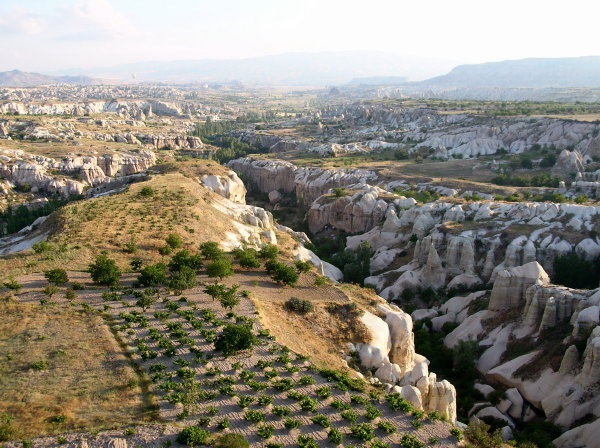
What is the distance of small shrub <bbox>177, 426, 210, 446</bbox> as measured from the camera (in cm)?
1312

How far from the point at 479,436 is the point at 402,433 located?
2859mm

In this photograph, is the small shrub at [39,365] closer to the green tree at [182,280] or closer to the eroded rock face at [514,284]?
the green tree at [182,280]

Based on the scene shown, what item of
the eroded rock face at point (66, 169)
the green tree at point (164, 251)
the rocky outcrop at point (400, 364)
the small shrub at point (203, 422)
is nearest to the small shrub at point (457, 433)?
the rocky outcrop at point (400, 364)

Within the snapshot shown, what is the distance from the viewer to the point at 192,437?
1313 centimetres

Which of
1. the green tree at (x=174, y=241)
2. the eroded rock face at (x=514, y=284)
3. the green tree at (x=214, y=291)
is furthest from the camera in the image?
the eroded rock face at (x=514, y=284)

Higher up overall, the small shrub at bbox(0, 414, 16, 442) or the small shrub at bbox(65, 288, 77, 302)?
the small shrub at bbox(65, 288, 77, 302)

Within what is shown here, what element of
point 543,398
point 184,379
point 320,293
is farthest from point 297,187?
point 184,379

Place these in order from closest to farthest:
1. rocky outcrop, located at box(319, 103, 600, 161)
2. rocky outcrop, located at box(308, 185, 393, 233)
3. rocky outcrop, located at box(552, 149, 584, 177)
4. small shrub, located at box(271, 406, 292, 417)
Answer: small shrub, located at box(271, 406, 292, 417) < rocky outcrop, located at box(308, 185, 393, 233) < rocky outcrop, located at box(552, 149, 584, 177) < rocky outcrop, located at box(319, 103, 600, 161)

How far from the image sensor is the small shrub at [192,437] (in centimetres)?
1312

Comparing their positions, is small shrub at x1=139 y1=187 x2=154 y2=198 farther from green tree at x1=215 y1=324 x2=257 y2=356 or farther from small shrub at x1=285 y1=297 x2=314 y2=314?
green tree at x1=215 y1=324 x2=257 y2=356

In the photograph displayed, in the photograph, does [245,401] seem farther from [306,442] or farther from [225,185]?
[225,185]

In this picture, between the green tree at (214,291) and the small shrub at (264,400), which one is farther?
the green tree at (214,291)

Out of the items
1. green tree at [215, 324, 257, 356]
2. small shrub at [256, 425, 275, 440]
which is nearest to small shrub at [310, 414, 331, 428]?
small shrub at [256, 425, 275, 440]

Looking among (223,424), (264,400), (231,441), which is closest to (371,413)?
(264,400)
